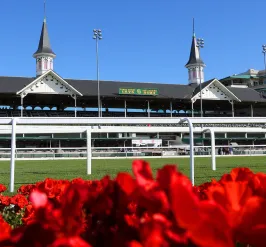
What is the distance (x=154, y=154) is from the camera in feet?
78.3

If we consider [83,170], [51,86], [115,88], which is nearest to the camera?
[83,170]

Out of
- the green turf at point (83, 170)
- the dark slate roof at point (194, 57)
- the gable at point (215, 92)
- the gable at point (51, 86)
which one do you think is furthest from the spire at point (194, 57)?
the green turf at point (83, 170)

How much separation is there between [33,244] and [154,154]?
23470mm

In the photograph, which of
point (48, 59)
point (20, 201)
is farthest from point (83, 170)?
point (48, 59)

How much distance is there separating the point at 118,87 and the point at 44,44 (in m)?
14.0

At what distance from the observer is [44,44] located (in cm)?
4512

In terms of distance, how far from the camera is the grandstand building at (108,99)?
31906mm

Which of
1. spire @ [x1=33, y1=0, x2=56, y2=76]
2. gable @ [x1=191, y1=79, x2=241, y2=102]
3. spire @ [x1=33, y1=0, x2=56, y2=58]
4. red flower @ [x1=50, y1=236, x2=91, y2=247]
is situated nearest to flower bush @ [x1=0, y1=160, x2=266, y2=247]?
red flower @ [x1=50, y1=236, x2=91, y2=247]

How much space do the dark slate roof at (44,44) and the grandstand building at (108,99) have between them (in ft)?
1.65

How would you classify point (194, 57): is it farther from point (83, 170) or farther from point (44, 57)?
point (83, 170)

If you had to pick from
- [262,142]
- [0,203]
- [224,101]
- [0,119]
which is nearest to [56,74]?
[224,101]

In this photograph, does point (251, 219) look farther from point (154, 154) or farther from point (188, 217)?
point (154, 154)

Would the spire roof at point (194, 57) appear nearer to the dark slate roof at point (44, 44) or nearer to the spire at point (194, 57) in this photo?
the spire at point (194, 57)

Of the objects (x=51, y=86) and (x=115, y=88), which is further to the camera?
(x=115, y=88)
